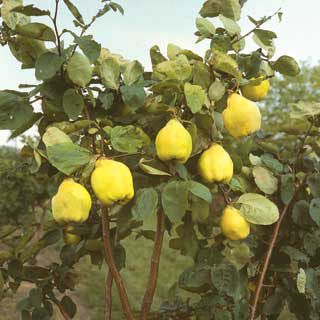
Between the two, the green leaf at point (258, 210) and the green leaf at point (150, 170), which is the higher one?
the green leaf at point (150, 170)

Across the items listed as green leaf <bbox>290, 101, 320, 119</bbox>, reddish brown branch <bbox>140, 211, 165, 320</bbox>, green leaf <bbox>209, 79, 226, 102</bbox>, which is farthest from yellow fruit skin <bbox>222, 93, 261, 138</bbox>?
green leaf <bbox>290, 101, 320, 119</bbox>

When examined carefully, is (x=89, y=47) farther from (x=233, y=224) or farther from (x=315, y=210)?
(x=315, y=210)

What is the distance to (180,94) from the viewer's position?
1.18 m

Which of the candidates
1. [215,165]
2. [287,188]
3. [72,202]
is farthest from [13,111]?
[287,188]

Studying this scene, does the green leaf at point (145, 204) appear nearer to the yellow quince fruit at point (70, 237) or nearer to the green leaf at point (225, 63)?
the green leaf at point (225, 63)

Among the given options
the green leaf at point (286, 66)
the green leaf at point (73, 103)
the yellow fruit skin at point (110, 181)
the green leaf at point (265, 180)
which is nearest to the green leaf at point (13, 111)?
the green leaf at point (73, 103)

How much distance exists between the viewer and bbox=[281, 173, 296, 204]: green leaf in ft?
5.27

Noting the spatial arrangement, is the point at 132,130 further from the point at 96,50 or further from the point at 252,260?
the point at 252,260

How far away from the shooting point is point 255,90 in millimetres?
1291

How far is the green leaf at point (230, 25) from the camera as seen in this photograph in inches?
47.9

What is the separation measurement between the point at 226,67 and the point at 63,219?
0.48 m

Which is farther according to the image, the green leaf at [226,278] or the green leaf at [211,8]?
the green leaf at [226,278]

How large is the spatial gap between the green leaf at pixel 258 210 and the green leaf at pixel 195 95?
35cm

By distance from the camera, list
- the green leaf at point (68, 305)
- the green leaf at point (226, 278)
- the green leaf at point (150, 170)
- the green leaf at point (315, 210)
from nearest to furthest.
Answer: the green leaf at point (150, 170), the green leaf at point (226, 278), the green leaf at point (315, 210), the green leaf at point (68, 305)
